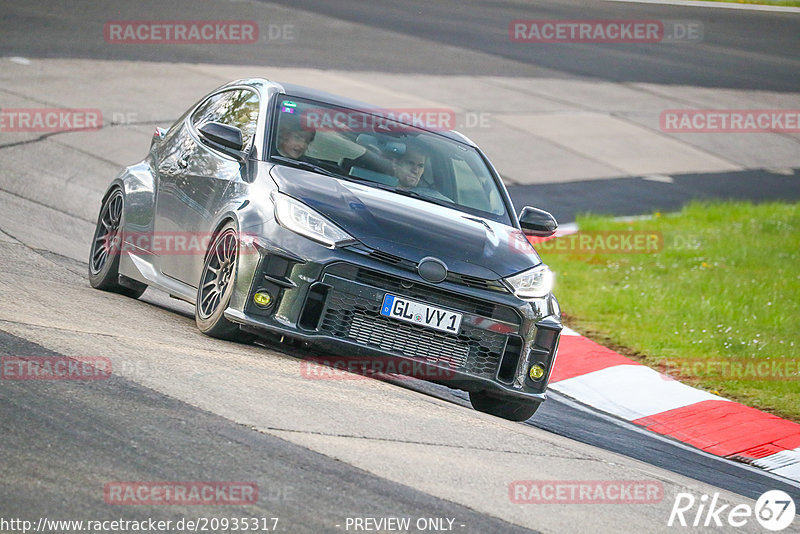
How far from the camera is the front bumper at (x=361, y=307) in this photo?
21.6 ft

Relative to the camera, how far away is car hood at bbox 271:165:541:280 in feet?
22.1

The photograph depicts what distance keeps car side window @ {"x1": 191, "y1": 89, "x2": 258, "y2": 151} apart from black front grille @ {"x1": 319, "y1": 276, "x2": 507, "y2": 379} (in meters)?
1.51

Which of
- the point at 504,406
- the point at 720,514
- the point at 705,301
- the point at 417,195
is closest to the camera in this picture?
the point at 720,514

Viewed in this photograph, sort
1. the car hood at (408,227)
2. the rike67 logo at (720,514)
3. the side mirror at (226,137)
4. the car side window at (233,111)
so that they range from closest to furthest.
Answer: the rike67 logo at (720,514) < the car hood at (408,227) < the side mirror at (226,137) < the car side window at (233,111)

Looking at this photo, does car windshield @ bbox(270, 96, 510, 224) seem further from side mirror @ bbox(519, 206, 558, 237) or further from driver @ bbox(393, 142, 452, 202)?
side mirror @ bbox(519, 206, 558, 237)

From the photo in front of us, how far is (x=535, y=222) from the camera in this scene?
8.05m

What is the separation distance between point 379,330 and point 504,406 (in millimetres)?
1183

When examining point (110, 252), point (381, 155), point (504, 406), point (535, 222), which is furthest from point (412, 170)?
point (110, 252)

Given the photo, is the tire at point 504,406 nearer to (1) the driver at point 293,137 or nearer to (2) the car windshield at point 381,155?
(2) the car windshield at point 381,155

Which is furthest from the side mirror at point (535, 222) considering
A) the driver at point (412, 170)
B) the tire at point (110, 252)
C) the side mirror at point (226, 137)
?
the tire at point (110, 252)

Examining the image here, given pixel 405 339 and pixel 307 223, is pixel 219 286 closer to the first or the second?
pixel 307 223

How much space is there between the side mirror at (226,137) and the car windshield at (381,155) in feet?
0.70

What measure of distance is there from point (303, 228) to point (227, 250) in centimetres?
55

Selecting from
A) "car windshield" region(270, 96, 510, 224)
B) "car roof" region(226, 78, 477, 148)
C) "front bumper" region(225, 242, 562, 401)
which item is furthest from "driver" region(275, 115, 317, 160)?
"front bumper" region(225, 242, 562, 401)
